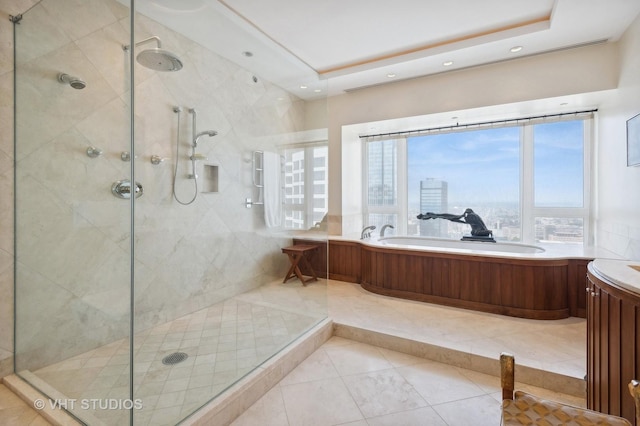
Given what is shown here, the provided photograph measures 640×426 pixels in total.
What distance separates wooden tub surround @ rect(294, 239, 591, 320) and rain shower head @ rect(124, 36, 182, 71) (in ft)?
6.14

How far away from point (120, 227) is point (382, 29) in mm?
2700

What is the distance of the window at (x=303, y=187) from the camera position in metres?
3.07

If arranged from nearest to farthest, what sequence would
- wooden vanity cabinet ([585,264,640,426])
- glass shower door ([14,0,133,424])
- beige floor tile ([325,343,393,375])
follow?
wooden vanity cabinet ([585,264,640,426]) → glass shower door ([14,0,133,424]) → beige floor tile ([325,343,393,375])

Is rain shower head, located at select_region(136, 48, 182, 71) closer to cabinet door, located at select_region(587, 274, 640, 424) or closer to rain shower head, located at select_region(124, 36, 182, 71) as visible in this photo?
rain shower head, located at select_region(124, 36, 182, 71)

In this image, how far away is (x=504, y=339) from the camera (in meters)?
2.40

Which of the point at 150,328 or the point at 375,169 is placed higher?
the point at 375,169

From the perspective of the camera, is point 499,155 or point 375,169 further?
point 375,169

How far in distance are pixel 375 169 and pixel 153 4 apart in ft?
11.9

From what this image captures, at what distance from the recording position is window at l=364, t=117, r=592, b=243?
382 cm

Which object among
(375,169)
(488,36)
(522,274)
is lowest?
(522,274)

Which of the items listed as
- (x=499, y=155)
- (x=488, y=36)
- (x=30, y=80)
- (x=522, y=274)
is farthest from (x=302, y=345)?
(x=499, y=155)

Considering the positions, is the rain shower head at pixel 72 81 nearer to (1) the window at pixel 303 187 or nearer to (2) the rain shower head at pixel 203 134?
(2) the rain shower head at pixel 203 134

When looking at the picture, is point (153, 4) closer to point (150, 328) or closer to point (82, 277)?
point (82, 277)
